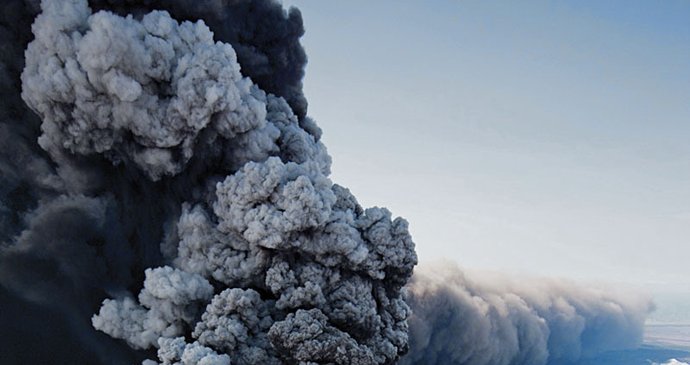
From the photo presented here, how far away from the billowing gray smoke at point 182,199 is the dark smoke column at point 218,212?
55 millimetres

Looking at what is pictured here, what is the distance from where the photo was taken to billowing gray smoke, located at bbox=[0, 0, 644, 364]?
21.7 meters

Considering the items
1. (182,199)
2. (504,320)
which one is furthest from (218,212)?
(504,320)

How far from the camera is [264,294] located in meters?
23.8

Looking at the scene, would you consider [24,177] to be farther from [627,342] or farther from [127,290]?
[627,342]

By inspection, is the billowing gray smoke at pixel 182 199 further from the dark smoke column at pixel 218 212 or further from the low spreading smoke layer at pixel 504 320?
the low spreading smoke layer at pixel 504 320

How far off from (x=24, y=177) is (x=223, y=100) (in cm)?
1072

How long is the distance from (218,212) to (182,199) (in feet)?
10.7

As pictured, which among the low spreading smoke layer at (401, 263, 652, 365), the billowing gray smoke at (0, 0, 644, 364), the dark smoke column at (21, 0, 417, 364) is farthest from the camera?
the low spreading smoke layer at (401, 263, 652, 365)

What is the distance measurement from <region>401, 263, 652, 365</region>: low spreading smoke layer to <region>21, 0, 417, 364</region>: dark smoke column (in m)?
40.8

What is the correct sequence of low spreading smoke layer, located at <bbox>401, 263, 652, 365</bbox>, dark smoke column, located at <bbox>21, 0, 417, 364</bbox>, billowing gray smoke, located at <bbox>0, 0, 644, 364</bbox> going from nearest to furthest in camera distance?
dark smoke column, located at <bbox>21, 0, 417, 364</bbox>, billowing gray smoke, located at <bbox>0, 0, 644, 364</bbox>, low spreading smoke layer, located at <bbox>401, 263, 652, 365</bbox>

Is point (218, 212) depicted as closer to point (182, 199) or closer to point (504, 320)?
point (182, 199)

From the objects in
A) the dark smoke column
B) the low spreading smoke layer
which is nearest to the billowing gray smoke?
the dark smoke column

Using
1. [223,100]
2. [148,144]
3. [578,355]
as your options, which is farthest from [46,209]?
[578,355]

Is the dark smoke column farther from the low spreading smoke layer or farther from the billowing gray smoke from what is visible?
the low spreading smoke layer
